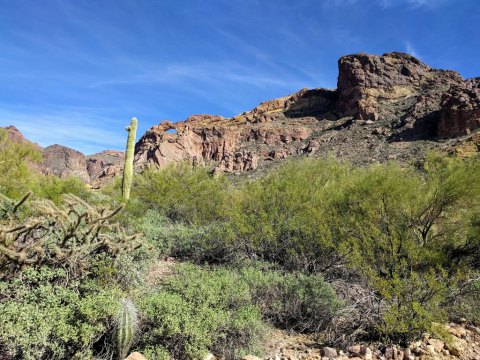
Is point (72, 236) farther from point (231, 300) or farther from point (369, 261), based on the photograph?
point (369, 261)

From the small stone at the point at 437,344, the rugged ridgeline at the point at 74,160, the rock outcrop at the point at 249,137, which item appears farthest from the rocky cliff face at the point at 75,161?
the small stone at the point at 437,344

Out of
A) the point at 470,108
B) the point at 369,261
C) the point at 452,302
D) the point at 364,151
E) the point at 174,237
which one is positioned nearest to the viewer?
the point at 452,302

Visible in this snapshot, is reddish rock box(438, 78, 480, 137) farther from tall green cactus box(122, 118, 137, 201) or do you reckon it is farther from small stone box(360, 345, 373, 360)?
small stone box(360, 345, 373, 360)

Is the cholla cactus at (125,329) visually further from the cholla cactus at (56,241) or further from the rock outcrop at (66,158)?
the rock outcrop at (66,158)

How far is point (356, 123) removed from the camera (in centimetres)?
5816

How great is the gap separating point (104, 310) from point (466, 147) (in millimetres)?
35119

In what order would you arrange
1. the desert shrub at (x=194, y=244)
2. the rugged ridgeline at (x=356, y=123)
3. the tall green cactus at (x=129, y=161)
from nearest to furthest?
the desert shrub at (x=194, y=244), the tall green cactus at (x=129, y=161), the rugged ridgeline at (x=356, y=123)

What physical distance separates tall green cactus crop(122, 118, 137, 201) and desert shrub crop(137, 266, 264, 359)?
882cm

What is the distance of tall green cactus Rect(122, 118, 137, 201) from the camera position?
1386 cm

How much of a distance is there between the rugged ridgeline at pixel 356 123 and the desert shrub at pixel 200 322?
2844 centimetres

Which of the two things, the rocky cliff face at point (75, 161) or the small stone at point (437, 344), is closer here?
the small stone at point (437, 344)

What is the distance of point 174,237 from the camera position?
920 cm

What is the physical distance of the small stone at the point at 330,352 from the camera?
460cm

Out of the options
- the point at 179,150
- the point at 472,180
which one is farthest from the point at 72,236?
the point at 179,150
